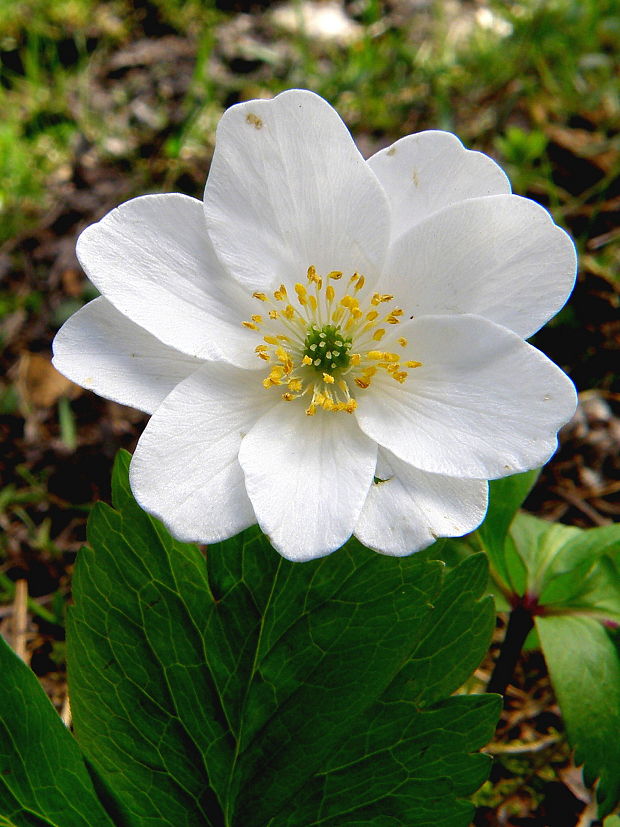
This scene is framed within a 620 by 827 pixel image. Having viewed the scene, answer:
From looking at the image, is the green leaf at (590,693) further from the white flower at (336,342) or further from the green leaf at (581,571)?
the white flower at (336,342)

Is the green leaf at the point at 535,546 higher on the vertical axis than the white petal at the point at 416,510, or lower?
lower

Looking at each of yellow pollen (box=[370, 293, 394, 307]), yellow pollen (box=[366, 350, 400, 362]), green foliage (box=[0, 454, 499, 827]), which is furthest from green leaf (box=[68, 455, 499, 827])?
yellow pollen (box=[370, 293, 394, 307])

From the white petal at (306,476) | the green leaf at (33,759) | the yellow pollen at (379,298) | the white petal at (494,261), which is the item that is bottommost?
the green leaf at (33,759)

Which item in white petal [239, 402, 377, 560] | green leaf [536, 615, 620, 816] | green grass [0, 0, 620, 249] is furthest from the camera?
green grass [0, 0, 620, 249]

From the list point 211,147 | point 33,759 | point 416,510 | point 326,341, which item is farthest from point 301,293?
point 211,147

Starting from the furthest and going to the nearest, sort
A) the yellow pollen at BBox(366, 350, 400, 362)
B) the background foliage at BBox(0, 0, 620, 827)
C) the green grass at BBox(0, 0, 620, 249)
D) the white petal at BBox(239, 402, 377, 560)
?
1. the green grass at BBox(0, 0, 620, 249)
2. the background foliage at BBox(0, 0, 620, 827)
3. the yellow pollen at BBox(366, 350, 400, 362)
4. the white petal at BBox(239, 402, 377, 560)

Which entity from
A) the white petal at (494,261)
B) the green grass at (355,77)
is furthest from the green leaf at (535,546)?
the green grass at (355,77)

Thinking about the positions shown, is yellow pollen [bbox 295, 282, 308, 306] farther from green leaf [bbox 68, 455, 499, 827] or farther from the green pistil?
green leaf [bbox 68, 455, 499, 827]
